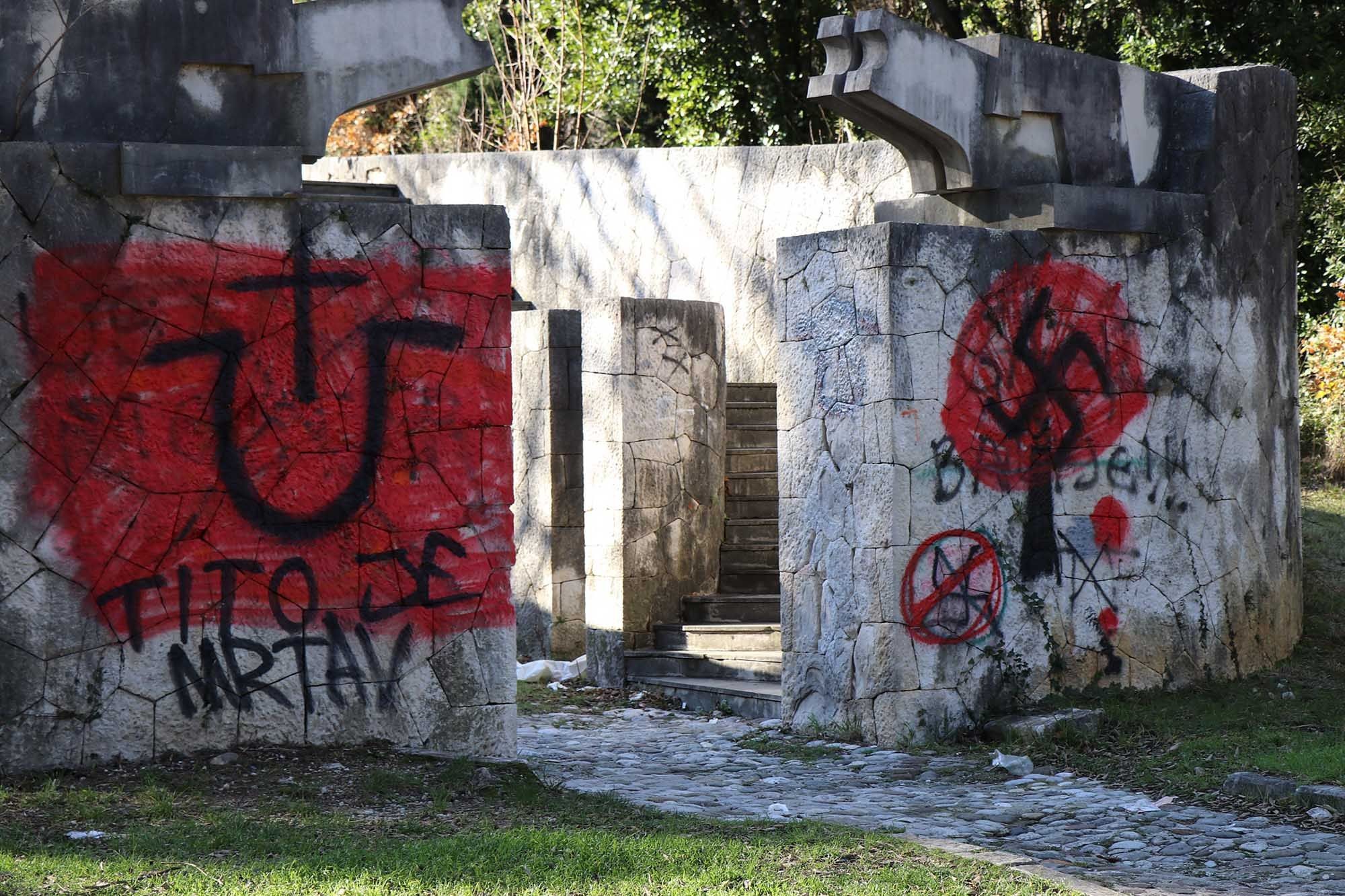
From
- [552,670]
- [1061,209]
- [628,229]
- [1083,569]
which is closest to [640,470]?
[552,670]

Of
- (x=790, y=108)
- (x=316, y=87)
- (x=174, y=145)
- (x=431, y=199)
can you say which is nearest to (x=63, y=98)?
(x=174, y=145)

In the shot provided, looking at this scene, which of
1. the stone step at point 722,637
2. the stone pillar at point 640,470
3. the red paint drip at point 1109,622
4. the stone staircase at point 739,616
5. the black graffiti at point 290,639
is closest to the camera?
the black graffiti at point 290,639

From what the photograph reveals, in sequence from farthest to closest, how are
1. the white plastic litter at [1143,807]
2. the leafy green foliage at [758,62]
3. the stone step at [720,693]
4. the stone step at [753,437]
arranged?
1. the leafy green foliage at [758,62]
2. the stone step at [753,437]
3. the stone step at [720,693]
4. the white plastic litter at [1143,807]

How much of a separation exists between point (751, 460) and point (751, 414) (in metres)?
0.48

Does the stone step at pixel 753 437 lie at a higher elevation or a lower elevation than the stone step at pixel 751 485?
higher

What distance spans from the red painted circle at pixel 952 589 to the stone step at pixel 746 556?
2.78m

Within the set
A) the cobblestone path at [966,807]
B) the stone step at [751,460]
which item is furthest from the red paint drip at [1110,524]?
the stone step at [751,460]

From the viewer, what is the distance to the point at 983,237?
7695mm

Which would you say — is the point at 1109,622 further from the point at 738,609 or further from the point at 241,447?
the point at 241,447

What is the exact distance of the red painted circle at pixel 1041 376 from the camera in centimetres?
766

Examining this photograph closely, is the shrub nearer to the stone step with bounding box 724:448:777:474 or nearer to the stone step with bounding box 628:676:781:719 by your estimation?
the stone step with bounding box 724:448:777:474

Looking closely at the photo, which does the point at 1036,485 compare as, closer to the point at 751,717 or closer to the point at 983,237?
the point at 983,237

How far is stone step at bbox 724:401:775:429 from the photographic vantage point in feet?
36.3

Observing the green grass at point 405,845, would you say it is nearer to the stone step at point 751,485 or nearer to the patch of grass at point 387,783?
the patch of grass at point 387,783
